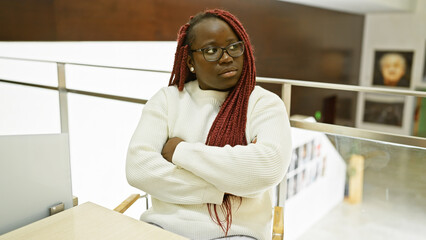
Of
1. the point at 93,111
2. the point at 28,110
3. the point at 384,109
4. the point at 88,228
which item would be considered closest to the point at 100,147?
the point at 93,111

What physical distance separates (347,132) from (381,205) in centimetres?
389

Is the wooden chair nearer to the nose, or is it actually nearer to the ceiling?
the nose

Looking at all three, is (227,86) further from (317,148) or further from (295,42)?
(295,42)

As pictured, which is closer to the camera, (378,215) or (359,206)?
(378,215)

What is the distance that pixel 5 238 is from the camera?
100cm

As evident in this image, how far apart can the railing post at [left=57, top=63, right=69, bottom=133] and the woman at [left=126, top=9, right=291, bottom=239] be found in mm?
1302

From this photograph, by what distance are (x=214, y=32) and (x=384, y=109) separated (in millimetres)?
8477

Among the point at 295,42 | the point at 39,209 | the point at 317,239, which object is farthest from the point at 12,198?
the point at 295,42

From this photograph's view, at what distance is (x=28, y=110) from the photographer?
3.04m

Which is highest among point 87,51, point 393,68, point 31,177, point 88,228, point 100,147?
point 87,51

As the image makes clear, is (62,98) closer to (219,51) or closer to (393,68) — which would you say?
(219,51)

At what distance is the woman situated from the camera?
125cm

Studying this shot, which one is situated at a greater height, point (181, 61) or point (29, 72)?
point (181, 61)

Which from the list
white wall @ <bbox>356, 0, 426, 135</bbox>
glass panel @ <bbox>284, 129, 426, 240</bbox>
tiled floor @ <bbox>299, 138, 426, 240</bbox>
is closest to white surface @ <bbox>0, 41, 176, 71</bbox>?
glass panel @ <bbox>284, 129, 426, 240</bbox>
